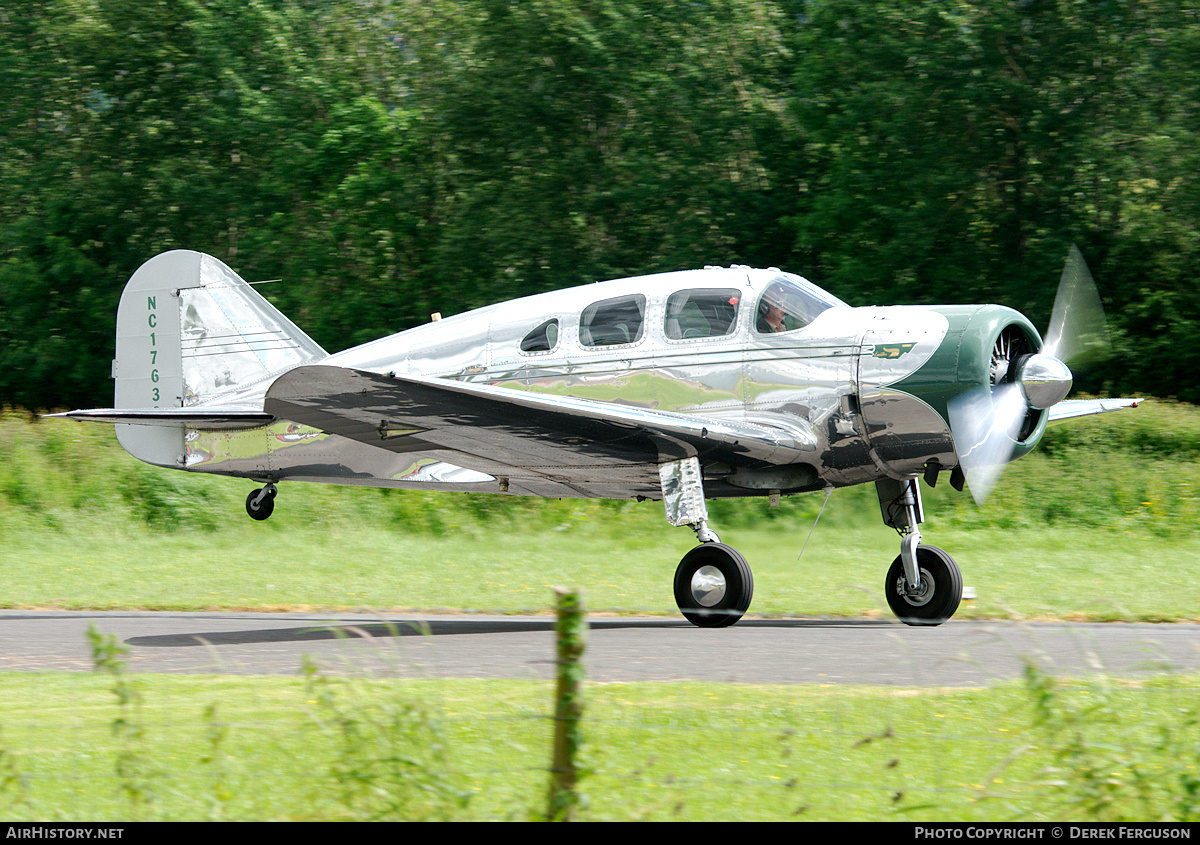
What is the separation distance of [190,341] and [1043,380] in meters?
8.81

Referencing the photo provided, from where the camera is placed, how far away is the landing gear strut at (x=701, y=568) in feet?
32.9

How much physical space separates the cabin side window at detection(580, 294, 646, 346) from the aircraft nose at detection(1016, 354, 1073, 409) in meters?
3.26

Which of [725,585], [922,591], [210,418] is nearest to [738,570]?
[725,585]

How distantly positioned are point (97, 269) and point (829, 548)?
25.4m

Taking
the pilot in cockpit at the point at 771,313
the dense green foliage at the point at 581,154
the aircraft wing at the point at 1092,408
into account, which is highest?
the dense green foliage at the point at 581,154

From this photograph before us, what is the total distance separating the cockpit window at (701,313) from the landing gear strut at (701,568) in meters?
1.12

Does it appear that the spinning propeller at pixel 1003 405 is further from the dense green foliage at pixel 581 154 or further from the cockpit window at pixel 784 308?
the dense green foliage at pixel 581 154

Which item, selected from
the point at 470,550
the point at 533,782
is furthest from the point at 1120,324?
the point at 533,782

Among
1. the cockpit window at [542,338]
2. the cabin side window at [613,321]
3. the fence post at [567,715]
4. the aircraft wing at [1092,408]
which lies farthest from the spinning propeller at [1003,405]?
the fence post at [567,715]

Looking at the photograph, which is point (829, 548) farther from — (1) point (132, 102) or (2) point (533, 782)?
(1) point (132, 102)

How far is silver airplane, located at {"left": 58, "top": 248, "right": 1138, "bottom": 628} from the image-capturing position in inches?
379

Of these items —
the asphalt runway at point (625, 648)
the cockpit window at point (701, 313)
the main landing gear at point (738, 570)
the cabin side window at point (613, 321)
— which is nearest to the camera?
the asphalt runway at point (625, 648)

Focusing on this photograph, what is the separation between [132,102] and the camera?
33.3m

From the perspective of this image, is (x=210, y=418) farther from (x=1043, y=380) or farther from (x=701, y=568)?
(x=1043, y=380)
